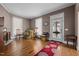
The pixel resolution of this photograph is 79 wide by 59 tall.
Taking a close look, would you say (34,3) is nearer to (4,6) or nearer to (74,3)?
(4,6)

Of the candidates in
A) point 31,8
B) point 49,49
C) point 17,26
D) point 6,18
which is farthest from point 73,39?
point 6,18

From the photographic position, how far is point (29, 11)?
9.00ft

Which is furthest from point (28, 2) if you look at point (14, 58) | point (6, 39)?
point (14, 58)

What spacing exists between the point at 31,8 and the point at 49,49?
0.98 metres

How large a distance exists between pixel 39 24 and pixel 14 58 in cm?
93

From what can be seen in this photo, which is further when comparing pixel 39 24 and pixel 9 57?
pixel 39 24

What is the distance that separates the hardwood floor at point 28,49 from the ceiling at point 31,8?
1.93 feet

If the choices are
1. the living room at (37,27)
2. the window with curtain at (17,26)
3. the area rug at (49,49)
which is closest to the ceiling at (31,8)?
the living room at (37,27)

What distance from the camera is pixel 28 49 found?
268cm

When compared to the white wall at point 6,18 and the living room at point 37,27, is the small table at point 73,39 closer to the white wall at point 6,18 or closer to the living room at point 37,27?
the living room at point 37,27

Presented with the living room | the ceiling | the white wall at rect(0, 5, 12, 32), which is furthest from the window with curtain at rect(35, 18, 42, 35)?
the white wall at rect(0, 5, 12, 32)

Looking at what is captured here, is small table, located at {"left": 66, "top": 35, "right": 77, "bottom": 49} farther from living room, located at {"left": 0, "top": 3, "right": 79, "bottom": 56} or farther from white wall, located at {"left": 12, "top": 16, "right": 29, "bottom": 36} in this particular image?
white wall, located at {"left": 12, "top": 16, "right": 29, "bottom": 36}

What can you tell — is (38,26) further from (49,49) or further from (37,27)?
(49,49)

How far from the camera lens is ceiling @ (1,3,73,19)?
8.73 feet
